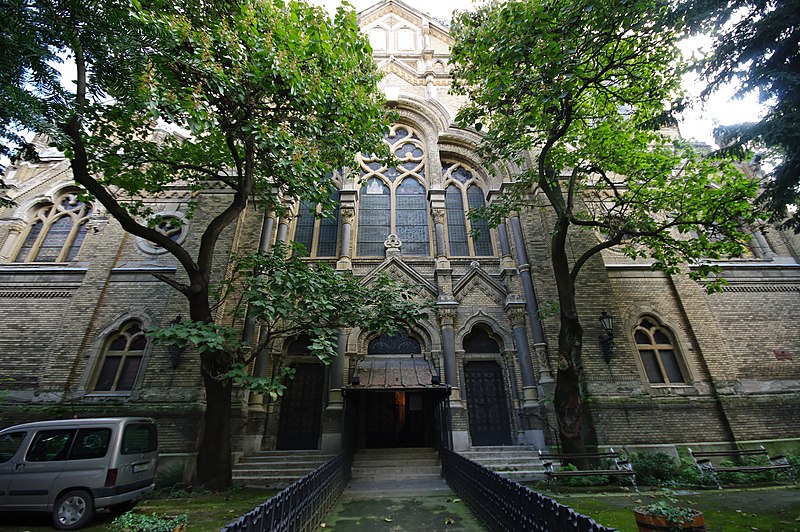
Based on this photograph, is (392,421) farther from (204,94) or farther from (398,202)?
(204,94)

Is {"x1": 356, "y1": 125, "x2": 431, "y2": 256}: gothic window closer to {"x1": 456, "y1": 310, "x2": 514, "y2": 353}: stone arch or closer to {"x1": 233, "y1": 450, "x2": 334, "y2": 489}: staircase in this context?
{"x1": 456, "y1": 310, "x2": 514, "y2": 353}: stone arch

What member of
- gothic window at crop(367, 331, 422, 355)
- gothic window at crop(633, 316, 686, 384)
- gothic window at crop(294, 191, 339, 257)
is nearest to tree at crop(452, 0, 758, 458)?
gothic window at crop(633, 316, 686, 384)

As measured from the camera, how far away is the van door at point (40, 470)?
237 inches

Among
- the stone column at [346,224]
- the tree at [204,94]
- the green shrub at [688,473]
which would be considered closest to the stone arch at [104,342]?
the tree at [204,94]

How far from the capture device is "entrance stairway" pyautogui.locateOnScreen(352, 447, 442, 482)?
30.3ft

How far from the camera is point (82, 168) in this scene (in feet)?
21.0

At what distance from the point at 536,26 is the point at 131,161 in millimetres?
9847

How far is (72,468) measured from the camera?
6.17 meters

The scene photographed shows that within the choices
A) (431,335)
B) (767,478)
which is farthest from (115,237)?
(767,478)

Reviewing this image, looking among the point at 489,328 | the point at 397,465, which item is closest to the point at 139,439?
the point at 397,465

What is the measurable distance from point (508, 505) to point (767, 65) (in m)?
10.2

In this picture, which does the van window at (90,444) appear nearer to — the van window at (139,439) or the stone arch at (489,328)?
the van window at (139,439)

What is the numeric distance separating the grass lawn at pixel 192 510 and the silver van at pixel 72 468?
0.98 ft

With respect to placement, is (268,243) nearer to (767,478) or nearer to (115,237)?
(115,237)
